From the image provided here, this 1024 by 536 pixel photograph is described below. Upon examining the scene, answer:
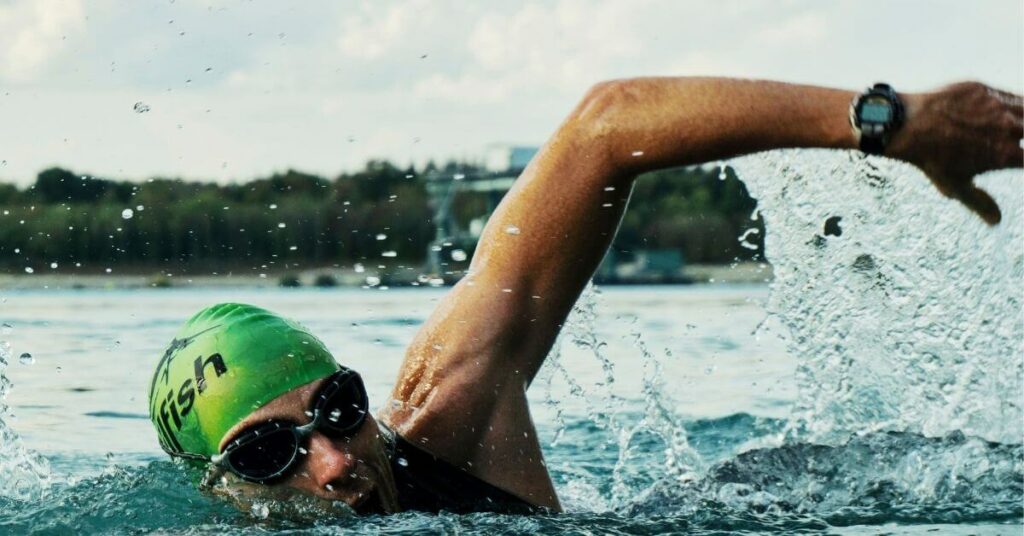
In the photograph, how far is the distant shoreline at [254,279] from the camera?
16516 millimetres

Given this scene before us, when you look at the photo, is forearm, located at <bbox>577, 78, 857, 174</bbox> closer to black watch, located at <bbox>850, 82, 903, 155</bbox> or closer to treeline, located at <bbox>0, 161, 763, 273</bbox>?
black watch, located at <bbox>850, 82, 903, 155</bbox>

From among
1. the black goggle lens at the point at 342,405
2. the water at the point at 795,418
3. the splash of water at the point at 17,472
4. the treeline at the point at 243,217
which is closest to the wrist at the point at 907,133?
the water at the point at 795,418

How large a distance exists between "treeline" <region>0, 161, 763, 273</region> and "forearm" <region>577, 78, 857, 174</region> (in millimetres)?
4912

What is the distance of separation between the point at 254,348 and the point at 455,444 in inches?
21.4

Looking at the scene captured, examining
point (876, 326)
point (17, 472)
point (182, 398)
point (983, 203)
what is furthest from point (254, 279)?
point (983, 203)

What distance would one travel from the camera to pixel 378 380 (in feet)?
25.0

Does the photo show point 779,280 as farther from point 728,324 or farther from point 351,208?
point 351,208

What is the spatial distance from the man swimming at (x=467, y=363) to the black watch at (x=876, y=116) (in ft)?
0.52

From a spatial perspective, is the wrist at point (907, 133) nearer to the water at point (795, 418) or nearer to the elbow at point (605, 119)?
the elbow at point (605, 119)

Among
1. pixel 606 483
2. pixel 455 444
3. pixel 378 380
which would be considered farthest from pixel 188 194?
pixel 455 444

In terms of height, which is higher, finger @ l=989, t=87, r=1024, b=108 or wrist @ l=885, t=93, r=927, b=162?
finger @ l=989, t=87, r=1024, b=108

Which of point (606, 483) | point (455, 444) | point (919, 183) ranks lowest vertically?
point (606, 483)

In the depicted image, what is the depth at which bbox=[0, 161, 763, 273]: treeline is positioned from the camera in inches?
410

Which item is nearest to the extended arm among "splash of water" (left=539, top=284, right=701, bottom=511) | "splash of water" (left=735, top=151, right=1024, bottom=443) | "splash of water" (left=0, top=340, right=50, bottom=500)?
"splash of water" (left=539, top=284, right=701, bottom=511)
